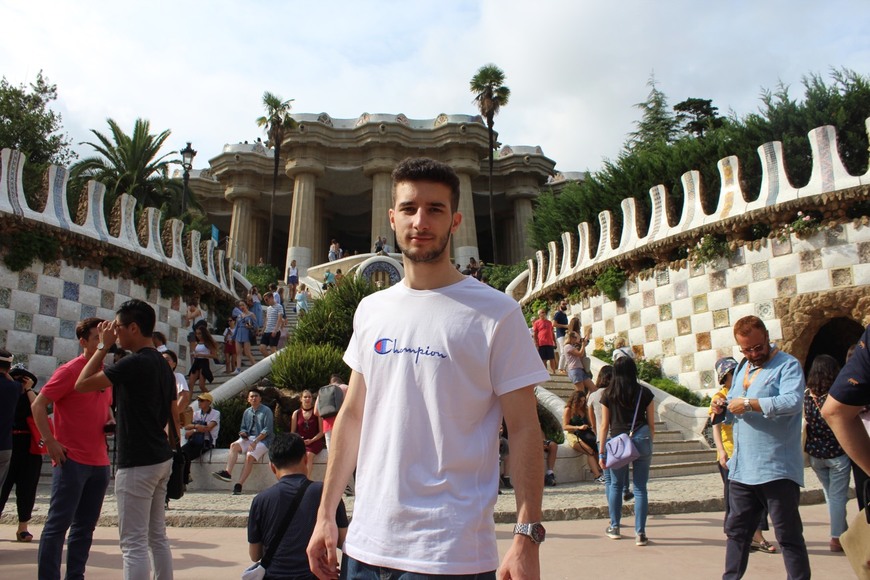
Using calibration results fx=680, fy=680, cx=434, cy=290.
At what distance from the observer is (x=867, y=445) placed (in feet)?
7.52

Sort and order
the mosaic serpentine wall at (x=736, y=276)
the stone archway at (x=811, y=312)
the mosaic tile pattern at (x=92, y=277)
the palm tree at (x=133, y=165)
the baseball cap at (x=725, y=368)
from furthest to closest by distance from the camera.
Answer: the palm tree at (x=133, y=165)
the mosaic tile pattern at (x=92, y=277)
the mosaic serpentine wall at (x=736, y=276)
the stone archway at (x=811, y=312)
the baseball cap at (x=725, y=368)

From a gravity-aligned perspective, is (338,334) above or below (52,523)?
above

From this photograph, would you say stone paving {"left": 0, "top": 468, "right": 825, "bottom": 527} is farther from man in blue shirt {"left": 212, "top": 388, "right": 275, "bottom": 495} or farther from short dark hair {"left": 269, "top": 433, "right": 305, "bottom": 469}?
short dark hair {"left": 269, "top": 433, "right": 305, "bottom": 469}

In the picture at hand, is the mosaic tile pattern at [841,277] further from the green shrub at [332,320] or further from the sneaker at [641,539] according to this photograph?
the green shrub at [332,320]

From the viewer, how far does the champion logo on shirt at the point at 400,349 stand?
7.02 feet

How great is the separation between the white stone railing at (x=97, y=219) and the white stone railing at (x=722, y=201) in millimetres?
10377

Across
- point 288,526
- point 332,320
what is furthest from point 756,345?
point 332,320

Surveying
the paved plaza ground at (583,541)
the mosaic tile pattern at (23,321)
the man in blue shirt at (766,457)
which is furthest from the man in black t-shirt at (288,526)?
the mosaic tile pattern at (23,321)

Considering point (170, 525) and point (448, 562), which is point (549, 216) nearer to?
point (170, 525)

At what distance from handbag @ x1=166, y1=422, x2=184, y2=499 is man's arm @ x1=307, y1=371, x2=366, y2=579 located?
6.73 feet

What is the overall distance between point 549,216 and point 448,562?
79.2ft

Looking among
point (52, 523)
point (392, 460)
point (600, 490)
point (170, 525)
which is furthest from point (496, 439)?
point (600, 490)

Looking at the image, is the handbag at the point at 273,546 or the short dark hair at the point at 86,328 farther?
the short dark hair at the point at 86,328

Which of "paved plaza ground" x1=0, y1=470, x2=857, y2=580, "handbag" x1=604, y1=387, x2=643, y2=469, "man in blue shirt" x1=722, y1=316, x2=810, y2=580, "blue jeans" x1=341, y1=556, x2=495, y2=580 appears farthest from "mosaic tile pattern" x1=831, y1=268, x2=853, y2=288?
"blue jeans" x1=341, y1=556, x2=495, y2=580
